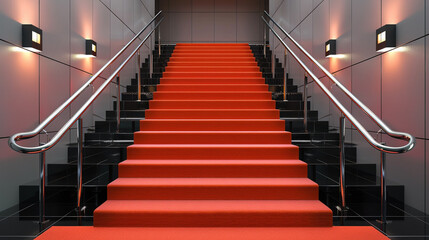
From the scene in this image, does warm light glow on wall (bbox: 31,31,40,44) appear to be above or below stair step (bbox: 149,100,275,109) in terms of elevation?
above

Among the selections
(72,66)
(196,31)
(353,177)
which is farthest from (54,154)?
(196,31)

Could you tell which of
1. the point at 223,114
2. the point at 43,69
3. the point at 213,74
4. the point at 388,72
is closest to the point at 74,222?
the point at 43,69

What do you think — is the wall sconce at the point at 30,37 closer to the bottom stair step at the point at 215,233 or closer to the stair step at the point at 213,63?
the bottom stair step at the point at 215,233

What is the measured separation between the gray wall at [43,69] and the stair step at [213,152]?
964mm

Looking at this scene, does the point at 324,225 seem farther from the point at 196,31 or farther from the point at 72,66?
the point at 196,31

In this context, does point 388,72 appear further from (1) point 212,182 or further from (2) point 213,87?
(2) point 213,87

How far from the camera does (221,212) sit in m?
2.24

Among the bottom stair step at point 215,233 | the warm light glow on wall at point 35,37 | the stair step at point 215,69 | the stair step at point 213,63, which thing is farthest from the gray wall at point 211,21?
the bottom stair step at point 215,233

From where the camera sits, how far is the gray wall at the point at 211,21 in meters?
9.48

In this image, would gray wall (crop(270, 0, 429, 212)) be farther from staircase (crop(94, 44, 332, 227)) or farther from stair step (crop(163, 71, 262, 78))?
stair step (crop(163, 71, 262, 78))

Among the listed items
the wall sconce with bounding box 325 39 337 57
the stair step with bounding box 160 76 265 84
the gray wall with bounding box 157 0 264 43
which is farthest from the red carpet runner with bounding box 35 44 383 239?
the gray wall with bounding box 157 0 264 43

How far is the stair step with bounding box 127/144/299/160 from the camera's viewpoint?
3.07 m

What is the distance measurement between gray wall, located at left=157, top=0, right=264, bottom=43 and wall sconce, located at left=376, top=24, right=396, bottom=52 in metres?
6.64

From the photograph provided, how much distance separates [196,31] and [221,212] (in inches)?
316
